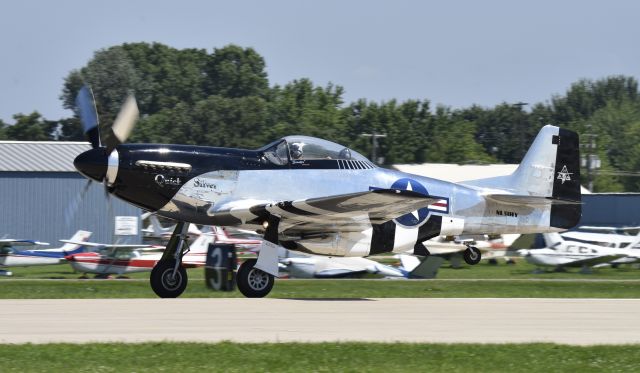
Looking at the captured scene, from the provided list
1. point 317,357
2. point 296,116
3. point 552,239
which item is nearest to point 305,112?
point 296,116

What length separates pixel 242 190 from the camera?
1883 centimetres

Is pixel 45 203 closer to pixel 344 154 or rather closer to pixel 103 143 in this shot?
pixel 103 143

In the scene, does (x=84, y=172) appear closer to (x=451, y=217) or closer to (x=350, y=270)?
(x=451, y=217)

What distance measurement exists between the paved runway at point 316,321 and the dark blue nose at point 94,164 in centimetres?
232

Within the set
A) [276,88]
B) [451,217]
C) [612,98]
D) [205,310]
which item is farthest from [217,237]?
[612,98]

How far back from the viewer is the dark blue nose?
17.9m

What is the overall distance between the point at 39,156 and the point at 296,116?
64.9 m

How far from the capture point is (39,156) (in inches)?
2141

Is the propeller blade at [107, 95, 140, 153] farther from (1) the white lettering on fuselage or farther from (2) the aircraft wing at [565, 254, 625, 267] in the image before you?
(2) the aircraft wing at [565, 254, 625, 267]

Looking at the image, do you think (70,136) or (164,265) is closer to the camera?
(164,265)

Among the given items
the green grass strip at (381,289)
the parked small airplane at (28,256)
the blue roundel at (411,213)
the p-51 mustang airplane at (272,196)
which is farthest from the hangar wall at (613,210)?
the blue roundel at (411,213)

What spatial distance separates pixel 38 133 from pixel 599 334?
91328 millimetres

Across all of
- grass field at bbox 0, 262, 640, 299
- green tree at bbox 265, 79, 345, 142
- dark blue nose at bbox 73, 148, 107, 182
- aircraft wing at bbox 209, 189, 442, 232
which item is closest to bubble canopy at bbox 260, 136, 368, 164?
aircraft wing at bbox 209, 189, 442, 232

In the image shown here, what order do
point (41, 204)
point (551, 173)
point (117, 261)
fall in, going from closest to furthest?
point (551, 173)
point (117, 261)
point (41, 204)
